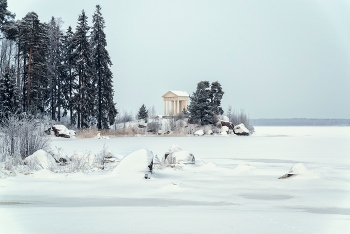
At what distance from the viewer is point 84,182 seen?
6191 millimetres

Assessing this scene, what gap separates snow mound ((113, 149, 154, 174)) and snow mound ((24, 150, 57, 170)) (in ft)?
4.99

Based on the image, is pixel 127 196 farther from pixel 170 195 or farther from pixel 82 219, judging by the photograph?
pixel 82 219

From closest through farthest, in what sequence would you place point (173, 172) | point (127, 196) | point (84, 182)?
point (127, 196)
point (84, 182)
point (173, 172)

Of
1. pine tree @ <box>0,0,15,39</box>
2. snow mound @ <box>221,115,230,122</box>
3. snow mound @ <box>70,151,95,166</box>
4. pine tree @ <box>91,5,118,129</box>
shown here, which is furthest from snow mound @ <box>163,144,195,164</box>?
snow mound @ <box>221,115,230,122</box>

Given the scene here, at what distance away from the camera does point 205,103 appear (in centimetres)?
2956

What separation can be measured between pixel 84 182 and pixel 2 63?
20974 mm

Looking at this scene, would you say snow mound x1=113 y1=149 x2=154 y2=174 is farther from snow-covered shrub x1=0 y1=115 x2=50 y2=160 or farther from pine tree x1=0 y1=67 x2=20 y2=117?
pine tree x1=0 y1=67 x2=20 y2=117

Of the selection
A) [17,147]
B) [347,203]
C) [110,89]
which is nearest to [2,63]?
[110,89]

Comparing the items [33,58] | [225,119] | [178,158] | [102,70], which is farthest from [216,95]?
[178,158]

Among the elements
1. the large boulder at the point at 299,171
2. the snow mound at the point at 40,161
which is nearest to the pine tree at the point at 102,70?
the snow mound at the point at 40,161

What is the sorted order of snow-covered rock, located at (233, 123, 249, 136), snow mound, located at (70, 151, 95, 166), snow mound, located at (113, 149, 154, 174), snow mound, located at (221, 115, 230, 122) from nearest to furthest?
snow mound, located at (113, 149, 154, 174) < snow mound, located at (70, 151, 95, 166) < snow-covered rock, located at (233, 123, 249, 136) < snow mound, located at (221, 115, 230, 122)

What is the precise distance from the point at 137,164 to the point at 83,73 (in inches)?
817

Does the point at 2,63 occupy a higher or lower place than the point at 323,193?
higher

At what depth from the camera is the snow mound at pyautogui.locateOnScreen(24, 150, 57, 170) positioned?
7.40m
